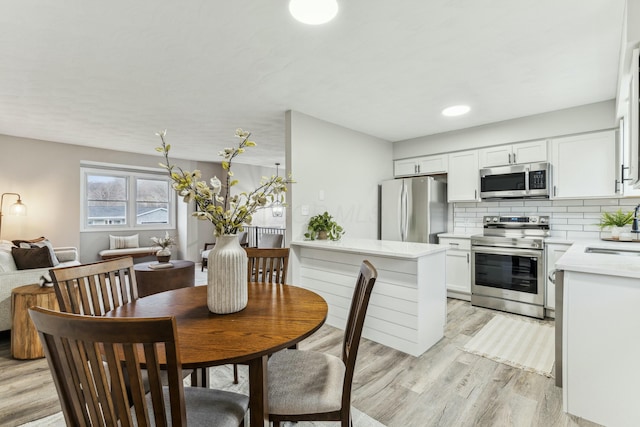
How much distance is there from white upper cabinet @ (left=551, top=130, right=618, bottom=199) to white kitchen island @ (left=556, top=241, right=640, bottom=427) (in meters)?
1.86

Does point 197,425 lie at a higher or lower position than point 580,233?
lower

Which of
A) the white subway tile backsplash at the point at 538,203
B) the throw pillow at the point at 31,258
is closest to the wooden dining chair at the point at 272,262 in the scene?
the throw pillow at the point at 31,258

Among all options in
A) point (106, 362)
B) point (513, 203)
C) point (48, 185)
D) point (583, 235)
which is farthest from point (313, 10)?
point (48, 185)

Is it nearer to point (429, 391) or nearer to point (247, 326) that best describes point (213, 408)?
point (247, 326)

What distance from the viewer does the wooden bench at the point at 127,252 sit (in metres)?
5.59

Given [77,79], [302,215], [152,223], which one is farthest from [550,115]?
[152,223]

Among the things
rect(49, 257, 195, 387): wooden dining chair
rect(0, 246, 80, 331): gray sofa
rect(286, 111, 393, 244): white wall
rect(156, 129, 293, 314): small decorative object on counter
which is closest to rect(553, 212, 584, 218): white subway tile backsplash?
rect(286, 111, 393, 244): white wall

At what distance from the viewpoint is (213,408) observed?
113 centimetres

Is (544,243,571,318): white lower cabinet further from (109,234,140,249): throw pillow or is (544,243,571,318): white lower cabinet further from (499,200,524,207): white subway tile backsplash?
(109,234,140,249): throw pillow

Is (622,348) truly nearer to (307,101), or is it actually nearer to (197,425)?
(197,425)

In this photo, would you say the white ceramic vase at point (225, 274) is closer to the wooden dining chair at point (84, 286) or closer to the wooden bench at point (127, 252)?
the wooden dining chair at point (84, 286)

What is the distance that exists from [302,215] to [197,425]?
2507 mm

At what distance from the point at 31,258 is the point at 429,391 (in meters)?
3.82

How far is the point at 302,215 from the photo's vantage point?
3430 millimetres
